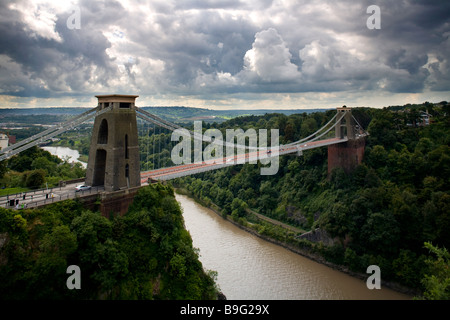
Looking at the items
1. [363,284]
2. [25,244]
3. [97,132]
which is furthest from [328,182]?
[25,244]

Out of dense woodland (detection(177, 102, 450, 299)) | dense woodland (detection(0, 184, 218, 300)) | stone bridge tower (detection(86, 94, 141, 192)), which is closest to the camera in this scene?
dense woodland (detection(0, 184, 218, 300))

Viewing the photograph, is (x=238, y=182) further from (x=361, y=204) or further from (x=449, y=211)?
(x=449, y=211)

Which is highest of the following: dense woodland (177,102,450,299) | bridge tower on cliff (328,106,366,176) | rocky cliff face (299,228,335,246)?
bridge tower on cliff (328,106,366,176)

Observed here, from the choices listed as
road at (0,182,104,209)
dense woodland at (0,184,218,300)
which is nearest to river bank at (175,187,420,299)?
dense woodland at (0,184,218,300)

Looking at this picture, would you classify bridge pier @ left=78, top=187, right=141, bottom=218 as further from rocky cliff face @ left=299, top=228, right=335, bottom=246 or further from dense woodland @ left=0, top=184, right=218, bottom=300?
rocky cliff face @ left=299, top=228, right=335, bottom=246

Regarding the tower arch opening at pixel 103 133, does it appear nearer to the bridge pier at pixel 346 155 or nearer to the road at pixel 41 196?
the road at pixel 41 196

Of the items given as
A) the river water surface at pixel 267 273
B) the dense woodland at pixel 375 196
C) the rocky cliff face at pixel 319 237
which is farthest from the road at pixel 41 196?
the rocky cliff face at pixel 319 237

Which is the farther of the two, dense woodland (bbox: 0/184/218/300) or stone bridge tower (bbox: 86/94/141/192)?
stone bridge tower (bbox: 86/94/141/192)
